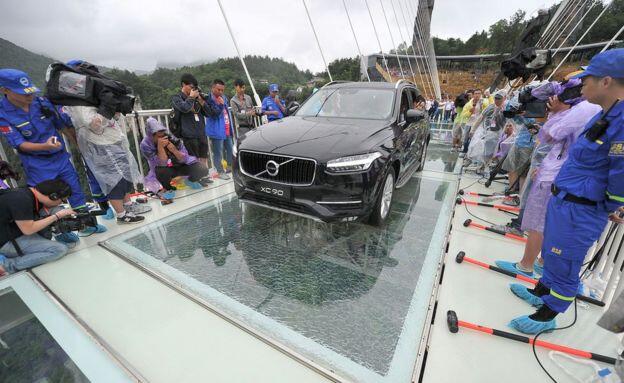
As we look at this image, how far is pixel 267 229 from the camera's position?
3.06 meters

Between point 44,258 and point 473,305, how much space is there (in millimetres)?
3607

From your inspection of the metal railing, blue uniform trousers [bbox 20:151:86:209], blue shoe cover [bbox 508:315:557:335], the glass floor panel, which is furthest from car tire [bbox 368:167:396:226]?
blue uniform trousers [bbox 20:151:86:209]

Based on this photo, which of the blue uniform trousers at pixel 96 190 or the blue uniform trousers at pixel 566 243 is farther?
the blue uniform trousers at pixel 96 190

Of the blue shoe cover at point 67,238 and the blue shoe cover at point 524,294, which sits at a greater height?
the blue shoe cover at point 67,238

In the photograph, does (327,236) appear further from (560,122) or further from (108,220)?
(108,220)

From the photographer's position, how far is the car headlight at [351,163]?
2.49 m

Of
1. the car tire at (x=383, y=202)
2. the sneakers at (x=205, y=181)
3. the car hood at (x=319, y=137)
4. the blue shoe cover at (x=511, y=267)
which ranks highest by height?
the car hood at (x=319, y=137)

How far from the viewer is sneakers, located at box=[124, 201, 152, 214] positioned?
3365 millimetres

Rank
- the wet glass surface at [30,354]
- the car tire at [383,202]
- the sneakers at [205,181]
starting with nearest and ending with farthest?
the wet glass surface at [30,354] → the car tire at [383,202] → the sneakers at [205,181]

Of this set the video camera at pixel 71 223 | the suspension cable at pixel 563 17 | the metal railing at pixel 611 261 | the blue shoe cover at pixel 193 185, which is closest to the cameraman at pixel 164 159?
the blue shoe cover at pixel 193 185

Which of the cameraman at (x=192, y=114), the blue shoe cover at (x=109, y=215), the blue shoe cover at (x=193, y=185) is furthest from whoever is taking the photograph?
the blue shoe cover at (x=193, y=185)

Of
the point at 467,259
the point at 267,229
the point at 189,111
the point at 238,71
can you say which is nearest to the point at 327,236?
the point at 267,229

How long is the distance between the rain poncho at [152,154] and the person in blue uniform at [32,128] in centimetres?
98

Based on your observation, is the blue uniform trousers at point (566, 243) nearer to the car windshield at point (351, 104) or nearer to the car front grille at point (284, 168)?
the car front grille at point (284, 168)
